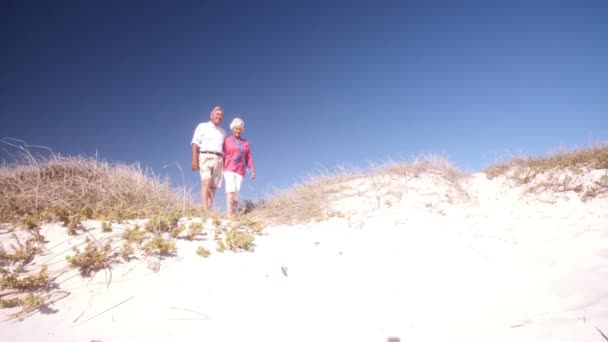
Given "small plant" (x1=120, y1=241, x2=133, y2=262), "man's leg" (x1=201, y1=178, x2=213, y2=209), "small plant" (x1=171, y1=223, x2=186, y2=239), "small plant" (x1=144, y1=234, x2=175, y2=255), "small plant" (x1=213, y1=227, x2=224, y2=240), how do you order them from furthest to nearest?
"man's leg" (x1=201, y1=178, x2=213, y2=209)
"small plant" (x1=213, y1=227, x2=224, y2=240)
"small plant" (x1=171, y1=223, x2=186, y2=239)
"small plant" (x1=144, y1=234, x2=175, y2=255)
"small plant" (x1=120, y1=241, x2=133, y2=262)

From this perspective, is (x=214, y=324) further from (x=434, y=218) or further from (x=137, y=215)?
(x=434, y=218)

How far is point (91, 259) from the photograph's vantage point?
3080mm

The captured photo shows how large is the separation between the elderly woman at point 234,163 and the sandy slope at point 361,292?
1790 millimetres

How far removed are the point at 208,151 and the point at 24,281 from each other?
3.92 m

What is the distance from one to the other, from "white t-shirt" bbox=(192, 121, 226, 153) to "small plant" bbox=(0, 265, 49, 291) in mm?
3797

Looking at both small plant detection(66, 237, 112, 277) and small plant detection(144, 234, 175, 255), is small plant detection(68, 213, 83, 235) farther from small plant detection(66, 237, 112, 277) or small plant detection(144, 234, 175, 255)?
small plant detection(144, 234, 175, 255)

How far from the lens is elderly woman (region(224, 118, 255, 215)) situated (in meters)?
6.51

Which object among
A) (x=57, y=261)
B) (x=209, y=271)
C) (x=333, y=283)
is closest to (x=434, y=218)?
(x=333, y=283)

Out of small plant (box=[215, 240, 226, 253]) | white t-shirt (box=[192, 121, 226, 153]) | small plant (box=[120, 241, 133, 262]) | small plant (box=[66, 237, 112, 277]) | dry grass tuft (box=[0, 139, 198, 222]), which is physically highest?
white t-shirt (box=[192, 121, 226, 153])

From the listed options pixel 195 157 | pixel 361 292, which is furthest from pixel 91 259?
pixel 195 157

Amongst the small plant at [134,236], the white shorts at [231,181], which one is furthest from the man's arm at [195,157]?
the small plant at [134,236]

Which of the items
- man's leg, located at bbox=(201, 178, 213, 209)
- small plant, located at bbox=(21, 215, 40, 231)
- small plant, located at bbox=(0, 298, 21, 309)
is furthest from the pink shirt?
small plant, located at bbox=(0, 298, 21, 309)

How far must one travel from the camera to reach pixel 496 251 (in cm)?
426

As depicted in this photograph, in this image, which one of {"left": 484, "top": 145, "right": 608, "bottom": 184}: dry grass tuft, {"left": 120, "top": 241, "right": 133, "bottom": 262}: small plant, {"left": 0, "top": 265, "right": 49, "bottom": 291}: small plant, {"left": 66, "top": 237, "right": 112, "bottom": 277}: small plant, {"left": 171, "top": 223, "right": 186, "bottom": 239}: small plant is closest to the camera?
{"left": 0, "top": 265, "right": 49, "bottom": 291}: small plant
